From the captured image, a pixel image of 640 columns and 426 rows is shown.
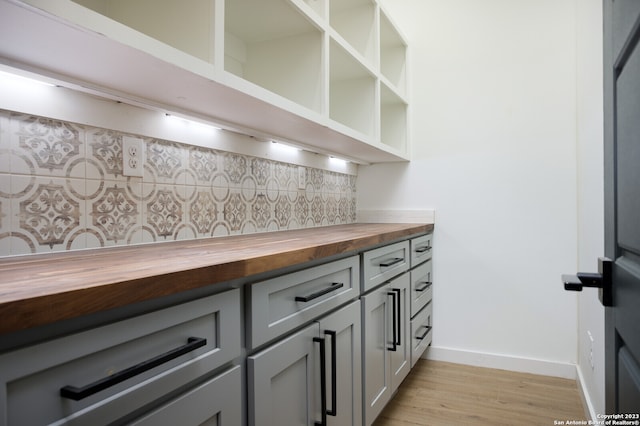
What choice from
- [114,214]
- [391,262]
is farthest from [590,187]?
[114,214]

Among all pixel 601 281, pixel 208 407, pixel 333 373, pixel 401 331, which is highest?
pixel 601 281

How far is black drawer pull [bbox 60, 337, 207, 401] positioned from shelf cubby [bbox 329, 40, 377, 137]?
1.66m

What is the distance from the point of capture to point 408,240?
83.4 inches

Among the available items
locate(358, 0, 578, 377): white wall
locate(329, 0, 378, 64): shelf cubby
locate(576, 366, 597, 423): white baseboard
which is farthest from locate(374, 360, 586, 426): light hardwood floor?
locate(329, 0, 378, 64): shelf cubby

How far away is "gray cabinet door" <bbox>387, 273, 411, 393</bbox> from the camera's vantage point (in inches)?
71.8

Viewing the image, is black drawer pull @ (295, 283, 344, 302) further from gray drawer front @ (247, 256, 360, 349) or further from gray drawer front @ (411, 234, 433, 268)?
gray drawer front @ (411, 234, 433, 268)

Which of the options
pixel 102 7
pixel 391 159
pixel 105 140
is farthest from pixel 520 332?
pixel 102 7

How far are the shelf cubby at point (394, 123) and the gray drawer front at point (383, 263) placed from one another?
0.90 m

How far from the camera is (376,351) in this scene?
5.30 feet

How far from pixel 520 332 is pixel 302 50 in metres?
2.12

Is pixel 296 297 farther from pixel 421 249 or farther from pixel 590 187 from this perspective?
pixel 590 187

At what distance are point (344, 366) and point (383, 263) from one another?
512 mm

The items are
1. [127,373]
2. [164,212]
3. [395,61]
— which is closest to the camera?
[127,373]

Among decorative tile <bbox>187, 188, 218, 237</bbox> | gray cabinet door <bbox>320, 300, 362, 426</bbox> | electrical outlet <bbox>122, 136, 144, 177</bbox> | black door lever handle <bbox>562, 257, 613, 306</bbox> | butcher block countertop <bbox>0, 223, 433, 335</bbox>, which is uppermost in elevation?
electrical outlet <bbox>122, 136, 144, 177</bbox>
